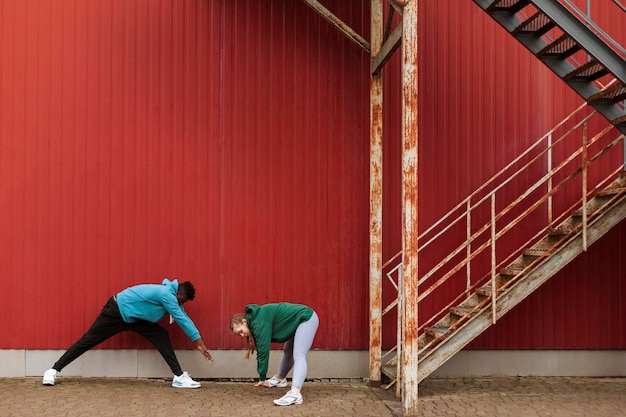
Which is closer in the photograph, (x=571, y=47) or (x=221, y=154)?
(x=571, y=47)

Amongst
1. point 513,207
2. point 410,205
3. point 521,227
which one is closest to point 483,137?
point 513,207

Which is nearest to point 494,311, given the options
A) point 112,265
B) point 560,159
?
point 560,159

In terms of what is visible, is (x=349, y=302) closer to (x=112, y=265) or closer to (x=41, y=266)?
(x=112, y=265)

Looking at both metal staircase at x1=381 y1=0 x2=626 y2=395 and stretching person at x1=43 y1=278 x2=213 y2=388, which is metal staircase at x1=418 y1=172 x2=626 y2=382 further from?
stretching person at x1=43 y1=278 x2=213 y2=388

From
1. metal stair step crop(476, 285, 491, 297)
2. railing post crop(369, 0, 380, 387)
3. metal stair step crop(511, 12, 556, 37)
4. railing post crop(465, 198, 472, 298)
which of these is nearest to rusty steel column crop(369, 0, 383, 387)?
railing post crop(369, 0, 380, 387)

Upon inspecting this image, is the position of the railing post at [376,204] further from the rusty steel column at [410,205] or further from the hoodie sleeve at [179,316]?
the hoodie sleeve at [179,316]

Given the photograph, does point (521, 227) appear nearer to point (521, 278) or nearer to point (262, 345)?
point (521, 278)

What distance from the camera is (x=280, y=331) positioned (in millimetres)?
9031

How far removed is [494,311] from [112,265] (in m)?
4.86

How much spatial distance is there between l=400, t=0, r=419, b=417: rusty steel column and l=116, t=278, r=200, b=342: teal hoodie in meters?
2.72

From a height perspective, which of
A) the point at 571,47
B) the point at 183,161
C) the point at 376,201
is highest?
the point at 571,47

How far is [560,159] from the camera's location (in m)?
10.8

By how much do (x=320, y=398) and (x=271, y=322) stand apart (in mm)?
1133

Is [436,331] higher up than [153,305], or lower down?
lower down
